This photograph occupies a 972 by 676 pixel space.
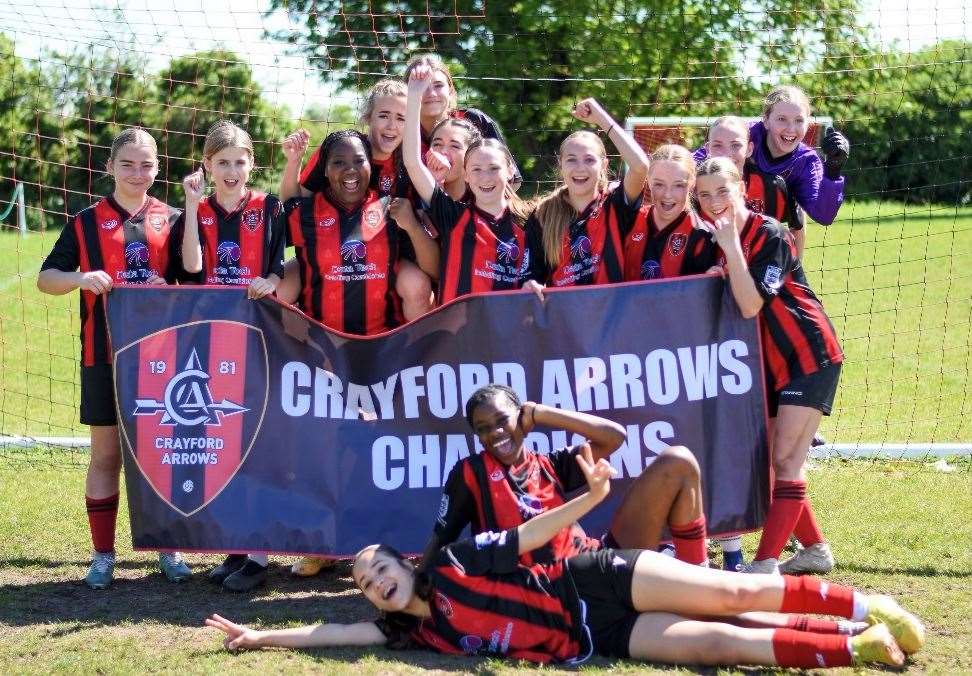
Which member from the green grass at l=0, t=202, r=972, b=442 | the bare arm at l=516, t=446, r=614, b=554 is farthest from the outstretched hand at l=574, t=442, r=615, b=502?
the green grass at l=0, t=202, r=972, b=442

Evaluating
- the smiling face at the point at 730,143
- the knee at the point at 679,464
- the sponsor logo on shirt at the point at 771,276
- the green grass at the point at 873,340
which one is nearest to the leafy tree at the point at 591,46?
the green grass at the point at 873,340

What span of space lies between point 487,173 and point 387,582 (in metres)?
2.01

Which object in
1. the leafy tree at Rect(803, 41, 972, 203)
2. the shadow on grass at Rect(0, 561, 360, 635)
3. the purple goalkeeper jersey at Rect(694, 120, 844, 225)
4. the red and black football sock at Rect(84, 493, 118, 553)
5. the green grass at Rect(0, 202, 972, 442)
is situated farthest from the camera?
the leafy tree at Rect(803, 41, 972, 203)

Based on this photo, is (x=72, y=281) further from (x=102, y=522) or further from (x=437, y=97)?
(x=437, y=97)

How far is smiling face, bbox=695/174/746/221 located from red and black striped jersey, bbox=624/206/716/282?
0.18 metres

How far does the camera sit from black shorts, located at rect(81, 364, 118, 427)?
580 cm

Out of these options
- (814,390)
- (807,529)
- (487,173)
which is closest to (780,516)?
(807,529)

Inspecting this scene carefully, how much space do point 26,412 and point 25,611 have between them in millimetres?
5261

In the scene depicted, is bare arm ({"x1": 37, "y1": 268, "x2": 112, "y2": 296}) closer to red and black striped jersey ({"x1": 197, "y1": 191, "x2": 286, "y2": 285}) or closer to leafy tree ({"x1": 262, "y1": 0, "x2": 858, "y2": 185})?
red and black striped jersey ({"x1": 197, "y1": 191, "x2": 286, "y2": 285})

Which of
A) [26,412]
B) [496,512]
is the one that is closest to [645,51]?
[26,412]

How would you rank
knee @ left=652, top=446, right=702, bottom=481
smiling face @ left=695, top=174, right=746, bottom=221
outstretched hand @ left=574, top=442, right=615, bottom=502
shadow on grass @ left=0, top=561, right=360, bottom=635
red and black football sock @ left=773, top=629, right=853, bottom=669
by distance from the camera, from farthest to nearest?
smiling face @ left=695, top=174, right=746, bottom=221, shadow on grass @ left=0, top=561, right=360, bottom=635, knee @ left=652, top=446, right=702, bottom=481, outstretched hand @ left=574, top=442, right=615, bottom=502, red and black football sock @ left=773, top=629, right=853, bottom=669

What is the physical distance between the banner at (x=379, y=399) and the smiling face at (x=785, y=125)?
1078 millimetres

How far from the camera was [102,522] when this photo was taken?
5836 mm

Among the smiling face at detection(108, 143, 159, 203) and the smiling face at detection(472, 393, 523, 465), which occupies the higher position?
the smiling face at detection(108, 143, 159, 203)
